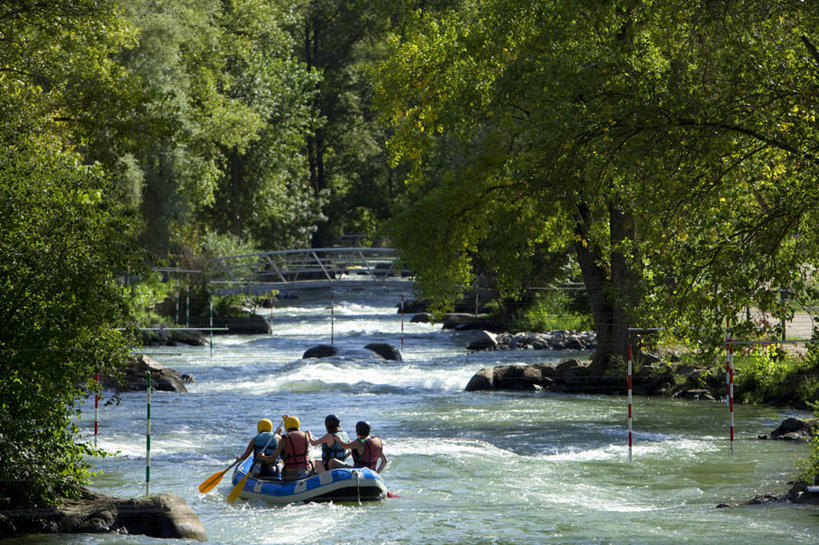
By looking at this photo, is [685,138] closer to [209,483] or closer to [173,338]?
[209,483]

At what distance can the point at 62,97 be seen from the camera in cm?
2027

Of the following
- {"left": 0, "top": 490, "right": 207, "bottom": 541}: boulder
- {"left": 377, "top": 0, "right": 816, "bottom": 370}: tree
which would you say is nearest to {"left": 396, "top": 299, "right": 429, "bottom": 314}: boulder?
{"left": 377, "top": 0, "right": 816, "bottom": 370}: tree

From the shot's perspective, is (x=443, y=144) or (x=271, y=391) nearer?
(x=271, y=391)

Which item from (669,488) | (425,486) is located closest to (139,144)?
(425,486)

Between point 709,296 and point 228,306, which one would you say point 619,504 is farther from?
point 228,306

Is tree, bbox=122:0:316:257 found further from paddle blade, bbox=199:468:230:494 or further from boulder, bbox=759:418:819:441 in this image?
boulder, bbox=759:418:819:441

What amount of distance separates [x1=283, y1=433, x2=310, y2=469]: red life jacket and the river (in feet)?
2.20

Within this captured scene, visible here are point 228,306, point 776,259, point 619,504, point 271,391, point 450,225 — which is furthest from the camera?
point 228,306

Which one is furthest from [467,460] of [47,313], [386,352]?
[386,352]

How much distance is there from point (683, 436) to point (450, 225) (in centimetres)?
756

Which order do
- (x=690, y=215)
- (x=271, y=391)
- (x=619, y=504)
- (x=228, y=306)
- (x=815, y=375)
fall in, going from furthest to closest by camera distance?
(x=228, y=306)
(x=271, y=391)
(x=815, y=375)
(x=619, y=504)
(x=690, y=215)

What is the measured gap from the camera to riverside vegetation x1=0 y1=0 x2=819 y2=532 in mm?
9836

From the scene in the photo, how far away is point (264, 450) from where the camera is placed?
13.7 meters

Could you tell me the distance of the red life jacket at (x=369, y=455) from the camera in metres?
13.8
